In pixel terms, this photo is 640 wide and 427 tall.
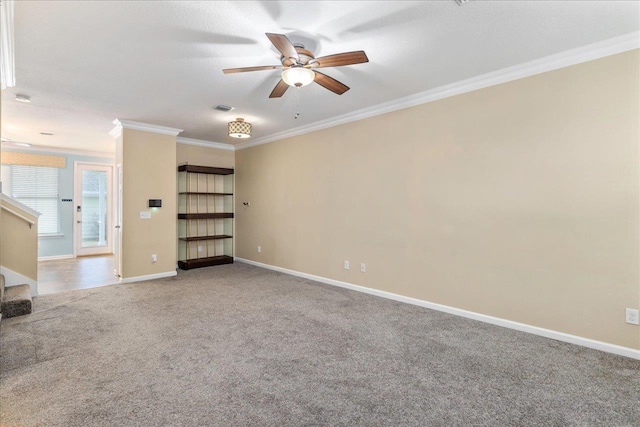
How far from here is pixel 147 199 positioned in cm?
556

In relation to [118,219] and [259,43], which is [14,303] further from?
[259,43]

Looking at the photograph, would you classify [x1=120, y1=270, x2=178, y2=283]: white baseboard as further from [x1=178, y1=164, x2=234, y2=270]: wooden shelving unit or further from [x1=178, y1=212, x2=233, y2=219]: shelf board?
[x1=178, y1=212, x2=233, y2=219]: shelf board

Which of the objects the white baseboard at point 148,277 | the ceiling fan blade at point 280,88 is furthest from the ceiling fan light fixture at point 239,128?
the white baseboard at point 148,277

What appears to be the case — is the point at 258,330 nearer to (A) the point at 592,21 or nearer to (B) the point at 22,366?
(B) the point at 22,366

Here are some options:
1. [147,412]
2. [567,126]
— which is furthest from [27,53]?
[567,126]

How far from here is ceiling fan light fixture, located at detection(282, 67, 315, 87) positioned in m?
2.74

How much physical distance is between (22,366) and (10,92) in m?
3.24

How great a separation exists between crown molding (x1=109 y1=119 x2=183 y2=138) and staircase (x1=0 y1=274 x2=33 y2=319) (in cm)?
268

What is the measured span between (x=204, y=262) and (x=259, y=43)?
484cm

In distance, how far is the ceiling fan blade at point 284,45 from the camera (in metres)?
2.23

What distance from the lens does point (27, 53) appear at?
2.95 m

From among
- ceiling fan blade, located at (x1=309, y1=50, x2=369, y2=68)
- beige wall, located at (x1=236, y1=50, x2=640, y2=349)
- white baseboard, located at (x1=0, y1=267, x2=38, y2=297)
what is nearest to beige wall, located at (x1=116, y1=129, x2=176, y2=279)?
white baseboard, located at (x1=0, y1=267, x2=38, y2=297)

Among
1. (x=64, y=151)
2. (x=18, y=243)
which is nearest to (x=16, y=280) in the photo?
(x=18, y=243)

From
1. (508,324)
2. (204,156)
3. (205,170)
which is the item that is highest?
(204,156)
